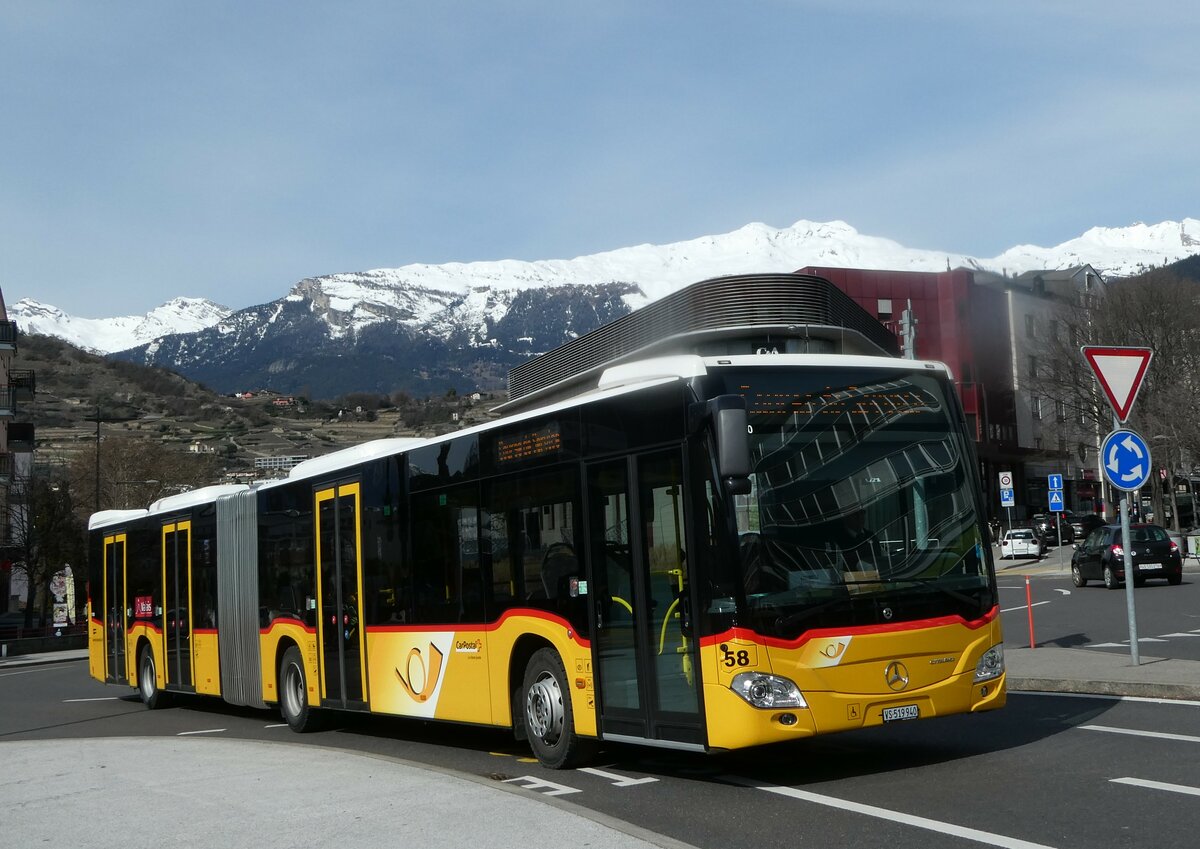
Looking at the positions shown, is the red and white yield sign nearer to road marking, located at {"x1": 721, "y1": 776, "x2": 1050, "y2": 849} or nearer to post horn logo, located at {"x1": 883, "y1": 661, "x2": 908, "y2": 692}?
post horn logo, located at {"x1": 883, "y1": 661, "x2": 908, "y2": 692}

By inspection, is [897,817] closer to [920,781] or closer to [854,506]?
[920,781]

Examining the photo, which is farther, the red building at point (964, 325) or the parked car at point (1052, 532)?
the red building at point (964, 325)

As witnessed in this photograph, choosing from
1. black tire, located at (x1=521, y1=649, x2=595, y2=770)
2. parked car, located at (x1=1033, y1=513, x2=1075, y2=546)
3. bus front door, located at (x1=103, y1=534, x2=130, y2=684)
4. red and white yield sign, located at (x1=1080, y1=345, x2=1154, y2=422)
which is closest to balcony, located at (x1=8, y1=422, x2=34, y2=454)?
parked car, located at (x1=1033, y1=513, x2=1075, y2=546)

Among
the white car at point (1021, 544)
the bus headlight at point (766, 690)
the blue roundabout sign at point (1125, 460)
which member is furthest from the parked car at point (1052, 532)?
the bus headlight at point (766, 690)

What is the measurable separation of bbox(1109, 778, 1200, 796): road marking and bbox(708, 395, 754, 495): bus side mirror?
304 centimetres

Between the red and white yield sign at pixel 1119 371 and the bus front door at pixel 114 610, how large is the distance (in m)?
15.7

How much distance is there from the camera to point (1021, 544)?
2403 inches

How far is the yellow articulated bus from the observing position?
9.11 metres

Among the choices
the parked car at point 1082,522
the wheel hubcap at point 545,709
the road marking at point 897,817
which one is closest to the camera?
the road marking at point 897,817

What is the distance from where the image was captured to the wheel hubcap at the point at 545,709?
10828 mm

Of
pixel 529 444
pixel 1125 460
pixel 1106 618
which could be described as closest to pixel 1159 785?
pixel 529 444

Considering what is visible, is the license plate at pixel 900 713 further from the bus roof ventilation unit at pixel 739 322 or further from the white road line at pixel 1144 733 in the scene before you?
the bus roof ventilation unit at pixel 739 322

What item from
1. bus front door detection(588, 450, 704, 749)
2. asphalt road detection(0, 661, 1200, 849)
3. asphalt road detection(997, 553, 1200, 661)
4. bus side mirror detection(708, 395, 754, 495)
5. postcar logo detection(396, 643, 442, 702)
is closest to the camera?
asphalt road detection(0, 661, 1200, 849)

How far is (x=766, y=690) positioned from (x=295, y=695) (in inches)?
341
